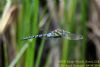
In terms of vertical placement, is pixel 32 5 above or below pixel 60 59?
above

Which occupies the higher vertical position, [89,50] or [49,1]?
[49,1]

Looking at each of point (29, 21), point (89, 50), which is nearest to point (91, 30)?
point (89, 50)

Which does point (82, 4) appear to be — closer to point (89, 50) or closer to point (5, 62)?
point (89, 50)

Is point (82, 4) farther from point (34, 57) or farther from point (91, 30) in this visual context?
point (34, 57)

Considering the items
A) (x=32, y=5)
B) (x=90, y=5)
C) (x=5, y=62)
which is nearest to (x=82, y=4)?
(x=90, y=5)

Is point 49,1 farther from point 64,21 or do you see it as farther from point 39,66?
point 39,66
